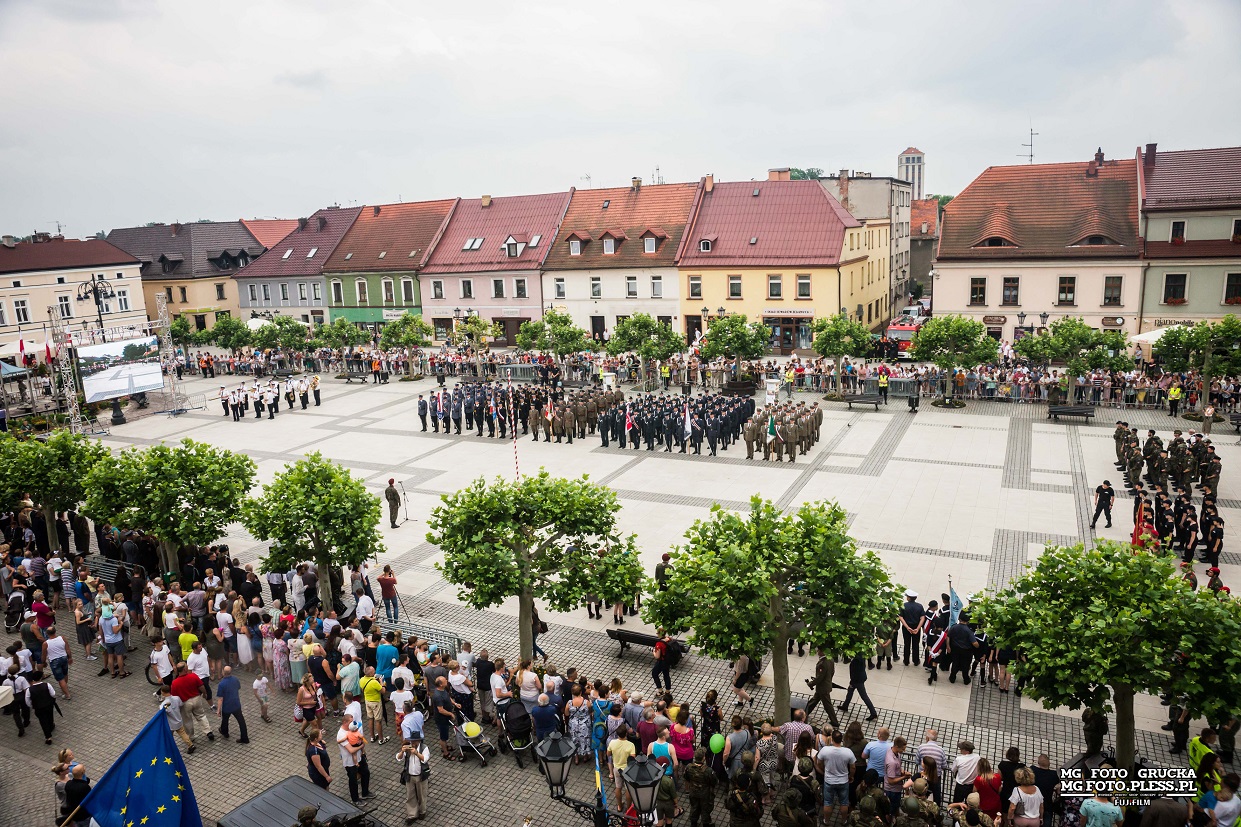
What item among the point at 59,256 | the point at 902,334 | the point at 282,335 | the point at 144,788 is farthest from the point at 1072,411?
the point at 59,256

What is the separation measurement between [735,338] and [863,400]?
6.07 metres

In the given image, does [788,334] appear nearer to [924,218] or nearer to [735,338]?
[735,338]

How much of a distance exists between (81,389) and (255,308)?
2851 cm

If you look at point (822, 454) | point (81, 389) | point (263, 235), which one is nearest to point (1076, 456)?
point (822, 454)

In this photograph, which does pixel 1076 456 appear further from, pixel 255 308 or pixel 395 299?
pixel 255 308

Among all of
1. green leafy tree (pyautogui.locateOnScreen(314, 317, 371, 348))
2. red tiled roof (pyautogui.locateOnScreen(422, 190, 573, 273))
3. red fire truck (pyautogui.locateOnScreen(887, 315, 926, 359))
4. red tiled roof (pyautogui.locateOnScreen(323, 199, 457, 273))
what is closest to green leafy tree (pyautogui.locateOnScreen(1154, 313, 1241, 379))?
red fire truck (pyautogui.locateOnScreen(887, 315, 926, 359))

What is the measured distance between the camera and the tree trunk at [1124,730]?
1032 centimetres

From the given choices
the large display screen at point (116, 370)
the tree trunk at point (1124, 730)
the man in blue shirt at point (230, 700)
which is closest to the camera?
the tree trunk at point (1124, 730)

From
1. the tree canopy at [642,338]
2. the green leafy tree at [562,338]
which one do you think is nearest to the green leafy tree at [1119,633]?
the tree canopy at [642,338]

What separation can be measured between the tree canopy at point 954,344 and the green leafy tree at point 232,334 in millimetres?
37585

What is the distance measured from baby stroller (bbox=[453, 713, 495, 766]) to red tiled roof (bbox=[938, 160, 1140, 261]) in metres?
40.3

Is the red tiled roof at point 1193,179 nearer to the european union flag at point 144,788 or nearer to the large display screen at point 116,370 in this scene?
the european union flag at point 144,788

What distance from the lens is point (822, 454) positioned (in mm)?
27906

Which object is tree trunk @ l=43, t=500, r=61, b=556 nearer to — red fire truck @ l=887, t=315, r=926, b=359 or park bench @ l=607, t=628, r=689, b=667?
park bench @ l=607, t=628, r=689, b=667
